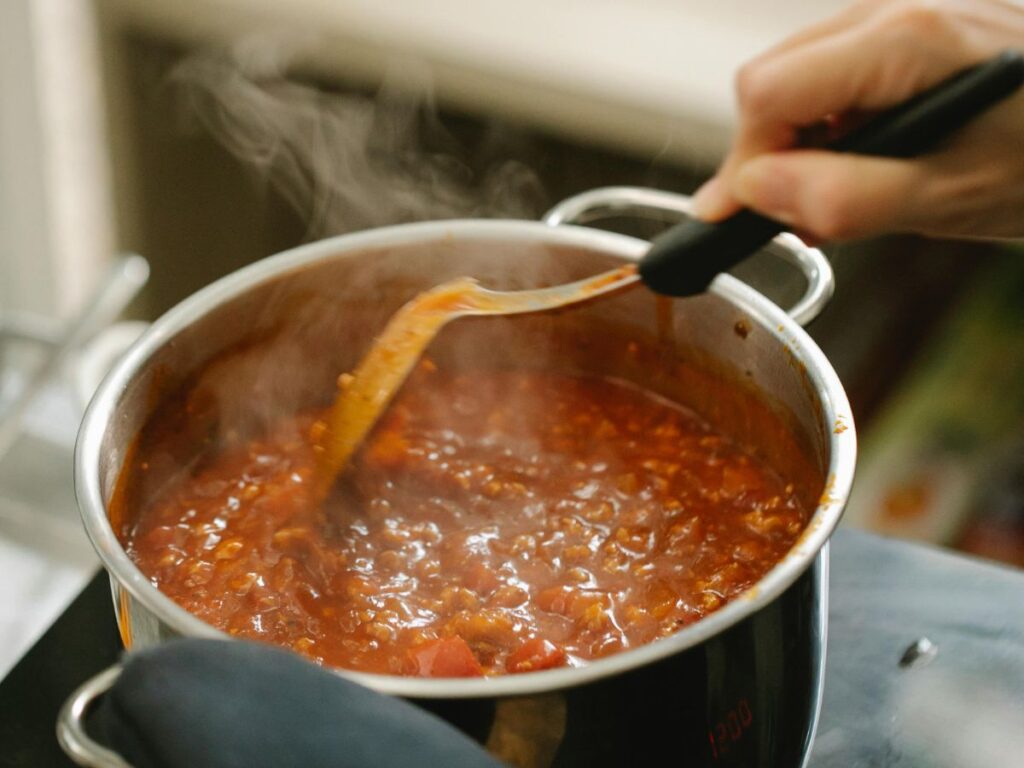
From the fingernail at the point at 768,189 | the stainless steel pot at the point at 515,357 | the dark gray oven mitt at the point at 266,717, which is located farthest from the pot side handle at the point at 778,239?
the dark gray oven mitt at the point at 266,717

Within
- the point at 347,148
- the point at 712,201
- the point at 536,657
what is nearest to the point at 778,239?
the point at 712,201

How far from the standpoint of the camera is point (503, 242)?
125cm

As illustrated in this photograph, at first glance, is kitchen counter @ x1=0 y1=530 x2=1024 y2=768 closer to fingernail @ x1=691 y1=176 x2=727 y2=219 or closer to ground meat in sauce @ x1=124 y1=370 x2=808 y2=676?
ground meat in sauce @ x1=124 y1=370 x2=808 y2=676

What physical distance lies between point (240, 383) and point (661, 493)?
503 millimetres

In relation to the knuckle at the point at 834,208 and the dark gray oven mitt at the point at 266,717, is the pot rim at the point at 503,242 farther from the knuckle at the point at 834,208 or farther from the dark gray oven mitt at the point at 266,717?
the knuckle at the point at 834,208

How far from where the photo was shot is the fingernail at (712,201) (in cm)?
97

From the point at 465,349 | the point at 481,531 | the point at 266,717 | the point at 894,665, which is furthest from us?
the point at 465,349

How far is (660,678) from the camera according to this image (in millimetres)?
743

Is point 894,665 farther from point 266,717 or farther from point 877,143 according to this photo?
point 266,717

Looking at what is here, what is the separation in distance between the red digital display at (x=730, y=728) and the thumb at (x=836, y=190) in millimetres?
362

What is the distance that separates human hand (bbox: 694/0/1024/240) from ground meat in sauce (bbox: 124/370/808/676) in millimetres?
377

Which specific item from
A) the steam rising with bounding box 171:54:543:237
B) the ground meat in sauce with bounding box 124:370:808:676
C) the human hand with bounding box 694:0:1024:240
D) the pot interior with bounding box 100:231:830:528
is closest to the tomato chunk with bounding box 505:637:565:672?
the ground meat in sauce with bounding box 124:370:808:676

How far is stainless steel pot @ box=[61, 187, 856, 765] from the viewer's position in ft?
2.43

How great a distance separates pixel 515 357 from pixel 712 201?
536mm
